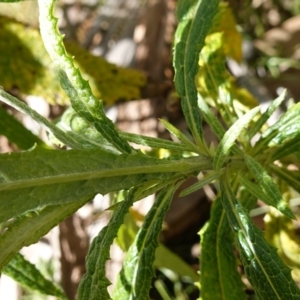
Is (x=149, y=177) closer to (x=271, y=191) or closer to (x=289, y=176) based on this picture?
(x=271, y=191)

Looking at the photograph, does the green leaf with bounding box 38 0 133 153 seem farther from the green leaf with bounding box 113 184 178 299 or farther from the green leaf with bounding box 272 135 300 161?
the green leaf with bounding box 272 135 300 161

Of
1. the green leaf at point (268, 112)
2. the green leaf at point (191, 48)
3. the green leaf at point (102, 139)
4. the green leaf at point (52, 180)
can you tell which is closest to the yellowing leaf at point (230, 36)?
the green leaf at point (191, 48)

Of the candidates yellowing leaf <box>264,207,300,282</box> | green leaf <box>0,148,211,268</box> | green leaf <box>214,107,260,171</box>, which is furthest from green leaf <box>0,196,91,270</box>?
yellowing leaf <box>264,207,300,282</box>

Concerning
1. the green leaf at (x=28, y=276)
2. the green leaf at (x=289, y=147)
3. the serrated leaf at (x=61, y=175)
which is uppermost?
the green leaf at (x=28, y=276)

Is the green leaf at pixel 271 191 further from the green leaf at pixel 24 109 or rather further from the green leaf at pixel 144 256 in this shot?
the green leaf at pixel 24 109

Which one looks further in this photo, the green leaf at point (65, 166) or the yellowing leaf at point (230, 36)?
the yellowing leaf at point (230, 36)

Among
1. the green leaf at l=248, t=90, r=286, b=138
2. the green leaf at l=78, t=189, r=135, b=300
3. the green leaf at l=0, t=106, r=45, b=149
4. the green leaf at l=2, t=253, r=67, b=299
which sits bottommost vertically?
the green leaf at l=78, t=189, r=135, b=300
